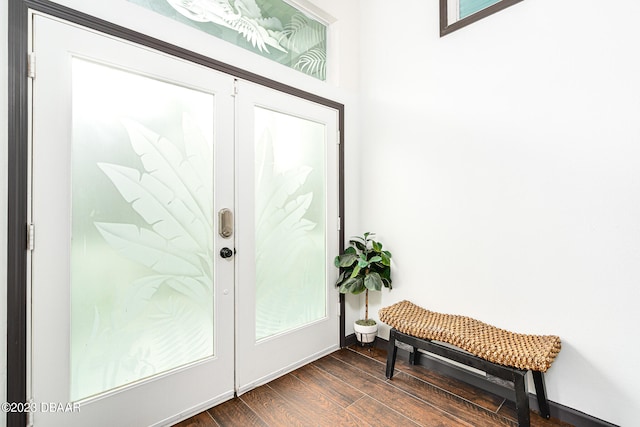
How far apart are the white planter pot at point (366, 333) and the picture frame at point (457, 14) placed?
7.73ft

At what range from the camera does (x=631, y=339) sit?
1.53 meters

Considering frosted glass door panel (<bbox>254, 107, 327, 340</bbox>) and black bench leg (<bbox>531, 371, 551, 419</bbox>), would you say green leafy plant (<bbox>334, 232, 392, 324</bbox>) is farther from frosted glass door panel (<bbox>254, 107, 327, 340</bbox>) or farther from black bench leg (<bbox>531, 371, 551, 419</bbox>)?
black bench leg (<bbox>531, 371, 551, 419</bbox>)

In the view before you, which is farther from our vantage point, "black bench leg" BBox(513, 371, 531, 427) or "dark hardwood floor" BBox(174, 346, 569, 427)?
"dark hardwood floor" BBox(174, 346, 569, 427)

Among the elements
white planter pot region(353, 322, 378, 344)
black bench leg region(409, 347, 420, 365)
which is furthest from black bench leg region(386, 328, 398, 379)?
white planter pot region(353, 322, 378, 344)

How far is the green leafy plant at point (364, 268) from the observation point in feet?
7.84

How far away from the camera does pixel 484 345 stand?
1689mm

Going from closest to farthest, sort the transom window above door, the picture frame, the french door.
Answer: the french door → the transom window above door → the picture frame

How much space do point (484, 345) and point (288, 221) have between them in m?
1.48

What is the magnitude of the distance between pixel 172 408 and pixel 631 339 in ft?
8.09

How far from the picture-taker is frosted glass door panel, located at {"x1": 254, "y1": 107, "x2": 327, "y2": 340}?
6.93 ft

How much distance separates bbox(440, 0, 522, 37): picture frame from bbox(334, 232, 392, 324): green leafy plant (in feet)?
5.50

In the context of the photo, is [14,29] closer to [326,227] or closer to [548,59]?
[326,227]

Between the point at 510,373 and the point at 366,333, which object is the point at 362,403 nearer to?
the point at 366,333

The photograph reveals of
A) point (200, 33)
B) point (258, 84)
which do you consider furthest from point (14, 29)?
point (258, 84)
